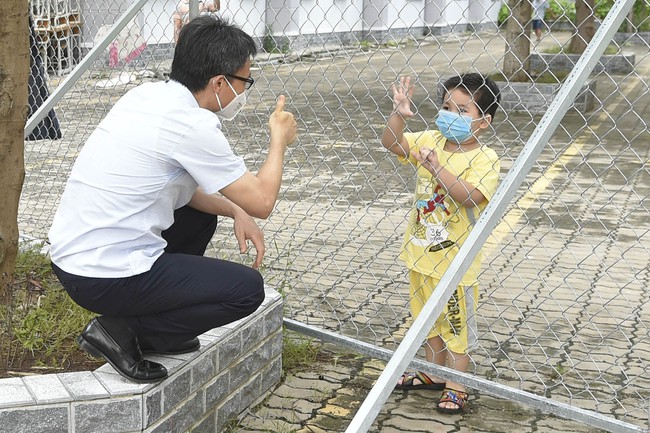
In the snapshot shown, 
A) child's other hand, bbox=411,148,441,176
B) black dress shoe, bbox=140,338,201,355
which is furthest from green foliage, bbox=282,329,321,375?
child's other hand, bbox=411,148,441,176

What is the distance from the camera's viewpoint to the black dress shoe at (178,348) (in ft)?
10.1

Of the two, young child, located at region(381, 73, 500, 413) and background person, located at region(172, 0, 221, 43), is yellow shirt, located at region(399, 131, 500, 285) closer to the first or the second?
young child, located at region(381, 73, 500, 413)

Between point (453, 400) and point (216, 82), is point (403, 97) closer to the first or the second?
point (216, 82)

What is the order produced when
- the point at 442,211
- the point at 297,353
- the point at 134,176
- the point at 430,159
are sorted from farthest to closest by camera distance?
the point at 297,353, the point at 442,211, the point at 430,159, the point at 134,176

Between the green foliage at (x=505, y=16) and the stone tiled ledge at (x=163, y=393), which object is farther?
the green foliage at (x=505, y=16)

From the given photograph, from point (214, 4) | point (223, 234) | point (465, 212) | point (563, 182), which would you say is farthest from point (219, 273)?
point (563, 182)

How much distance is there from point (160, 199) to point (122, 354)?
0.48 meters

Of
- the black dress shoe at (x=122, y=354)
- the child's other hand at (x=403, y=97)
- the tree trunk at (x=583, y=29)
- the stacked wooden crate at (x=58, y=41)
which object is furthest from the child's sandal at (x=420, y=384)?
the tree trunk at (x=583, y=29)

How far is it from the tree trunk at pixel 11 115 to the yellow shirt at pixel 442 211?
4.96 feet

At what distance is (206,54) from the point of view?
9.70 ft

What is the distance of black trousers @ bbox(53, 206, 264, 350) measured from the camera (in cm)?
290

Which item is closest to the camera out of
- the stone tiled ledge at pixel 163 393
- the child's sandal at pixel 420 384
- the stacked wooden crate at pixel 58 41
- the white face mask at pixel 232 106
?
the stone tiled ledge at pixel 163 393

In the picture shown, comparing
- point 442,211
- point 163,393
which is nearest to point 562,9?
point 442,211

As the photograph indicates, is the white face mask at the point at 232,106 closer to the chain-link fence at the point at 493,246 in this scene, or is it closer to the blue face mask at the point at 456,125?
the blue face mask at the point at 456,125
